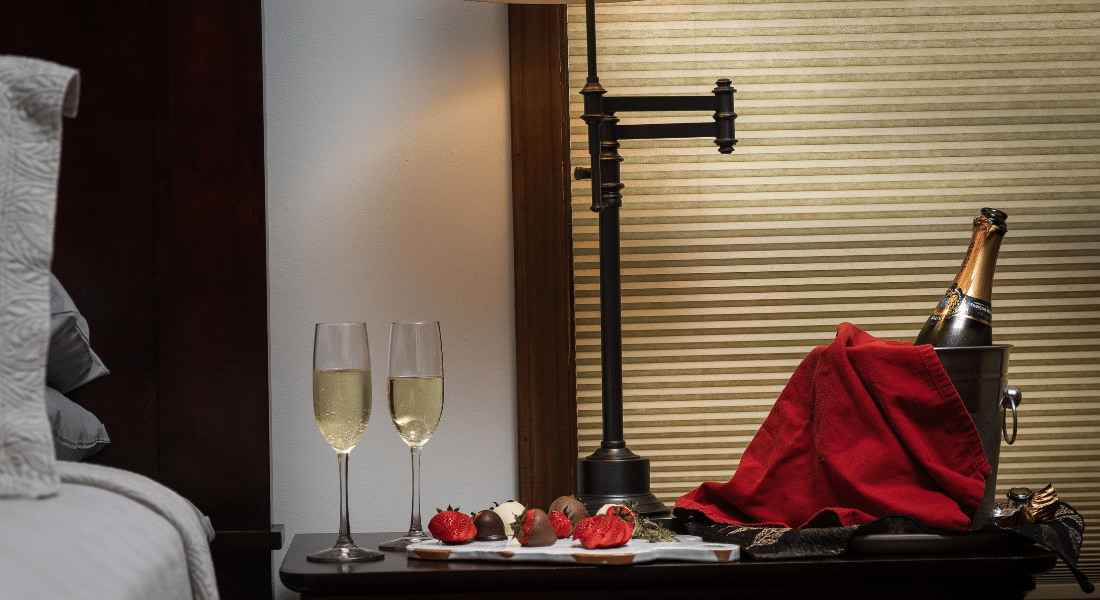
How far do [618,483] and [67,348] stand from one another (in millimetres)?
627

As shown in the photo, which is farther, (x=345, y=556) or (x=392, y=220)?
(x=392, y=220)

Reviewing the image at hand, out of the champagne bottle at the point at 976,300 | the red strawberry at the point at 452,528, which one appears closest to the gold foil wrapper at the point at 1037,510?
the champagne bottle at the point at 976,300

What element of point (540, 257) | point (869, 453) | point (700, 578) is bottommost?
point (700, 578)

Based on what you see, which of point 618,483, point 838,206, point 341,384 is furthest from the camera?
point 838,206

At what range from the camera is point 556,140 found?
1.45 metres

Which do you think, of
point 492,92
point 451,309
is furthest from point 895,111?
point 451,309

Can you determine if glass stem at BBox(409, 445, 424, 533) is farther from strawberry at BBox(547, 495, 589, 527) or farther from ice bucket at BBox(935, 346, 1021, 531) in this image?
ice bucket at BBox(935, 346, 1021, 531)

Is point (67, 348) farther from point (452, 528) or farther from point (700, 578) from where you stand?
point (700, 578)

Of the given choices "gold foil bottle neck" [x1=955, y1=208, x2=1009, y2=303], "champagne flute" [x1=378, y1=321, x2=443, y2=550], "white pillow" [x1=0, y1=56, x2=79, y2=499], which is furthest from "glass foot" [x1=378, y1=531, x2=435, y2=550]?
"gold foil bottle neck" [x1=955, y1=208, x2=1009, y2=303]

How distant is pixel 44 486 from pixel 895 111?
1.36m

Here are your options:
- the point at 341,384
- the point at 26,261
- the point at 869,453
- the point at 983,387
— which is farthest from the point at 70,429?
the point at 983,387

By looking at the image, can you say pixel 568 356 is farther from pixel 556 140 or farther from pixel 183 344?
pixel 183 344

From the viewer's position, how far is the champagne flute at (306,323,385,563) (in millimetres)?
1034

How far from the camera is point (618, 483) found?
1.14 m
